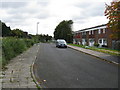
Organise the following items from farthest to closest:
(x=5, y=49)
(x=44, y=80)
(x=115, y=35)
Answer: (x=115, y=35), (x=5, y=49), (x=44, y=80)

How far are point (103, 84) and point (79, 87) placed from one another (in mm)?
1059

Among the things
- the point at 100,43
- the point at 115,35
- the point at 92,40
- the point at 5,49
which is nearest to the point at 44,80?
the point at 5,49

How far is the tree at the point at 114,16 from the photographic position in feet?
38.9

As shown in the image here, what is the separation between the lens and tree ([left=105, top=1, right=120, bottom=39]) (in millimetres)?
11867

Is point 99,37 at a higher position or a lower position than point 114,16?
lower

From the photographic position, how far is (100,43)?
3822 cm

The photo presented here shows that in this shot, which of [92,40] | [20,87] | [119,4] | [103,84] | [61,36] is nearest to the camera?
[20,87]

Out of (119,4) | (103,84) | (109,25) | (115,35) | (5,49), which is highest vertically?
(119,4)

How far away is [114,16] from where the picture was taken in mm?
12078

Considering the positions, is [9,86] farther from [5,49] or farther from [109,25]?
[109,25]

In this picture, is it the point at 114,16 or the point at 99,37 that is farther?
the point at 99,37

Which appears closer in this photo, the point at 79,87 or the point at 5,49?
the point at 79,87

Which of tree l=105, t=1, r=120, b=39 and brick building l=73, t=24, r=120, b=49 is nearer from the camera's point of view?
tree l=105, t=1, r=120, b=39

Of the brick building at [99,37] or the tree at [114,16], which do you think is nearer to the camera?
the tree at [114,16]
